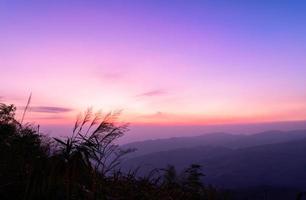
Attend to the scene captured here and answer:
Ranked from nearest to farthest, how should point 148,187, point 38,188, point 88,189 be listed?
point 38,188 < point 88,189 < point 148,187

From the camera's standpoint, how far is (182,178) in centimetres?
822

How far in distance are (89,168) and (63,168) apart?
0.42 metres

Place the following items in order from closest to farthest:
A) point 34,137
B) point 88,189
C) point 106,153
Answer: point 88,189 < point 106,153 < point 34,137

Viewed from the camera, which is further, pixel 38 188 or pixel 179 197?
pixel 179 197

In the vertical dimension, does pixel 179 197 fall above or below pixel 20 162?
below

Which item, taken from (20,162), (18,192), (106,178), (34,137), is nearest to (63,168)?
(18,192)

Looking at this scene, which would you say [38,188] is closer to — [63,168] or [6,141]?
[63,168]

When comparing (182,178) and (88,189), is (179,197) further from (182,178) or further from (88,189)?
(88,189)

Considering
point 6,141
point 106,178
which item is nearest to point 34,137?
point 6,141

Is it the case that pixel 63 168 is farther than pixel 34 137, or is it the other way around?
pixel 34 137

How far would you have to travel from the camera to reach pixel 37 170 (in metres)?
5.38

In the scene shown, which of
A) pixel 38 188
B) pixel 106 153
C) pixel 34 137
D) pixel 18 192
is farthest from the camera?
pixel 34 137

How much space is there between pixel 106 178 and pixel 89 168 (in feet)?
4.69

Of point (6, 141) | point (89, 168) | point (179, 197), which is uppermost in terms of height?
point (6, 141)
